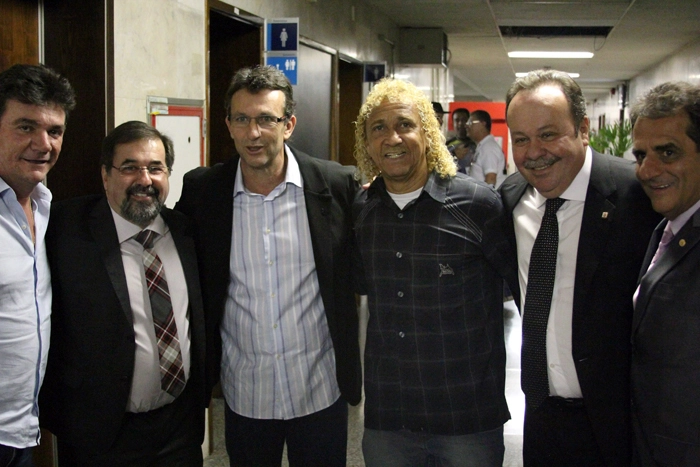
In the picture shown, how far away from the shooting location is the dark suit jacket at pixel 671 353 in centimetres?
170

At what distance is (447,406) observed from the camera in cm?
213

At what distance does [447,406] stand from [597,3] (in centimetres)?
683

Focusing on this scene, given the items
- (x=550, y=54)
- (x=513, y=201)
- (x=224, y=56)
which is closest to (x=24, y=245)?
(x=513, y=201)

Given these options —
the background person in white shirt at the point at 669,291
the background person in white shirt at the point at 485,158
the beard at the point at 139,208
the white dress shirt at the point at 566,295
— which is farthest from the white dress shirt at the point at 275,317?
the background person in white shirt at the point at 485,158

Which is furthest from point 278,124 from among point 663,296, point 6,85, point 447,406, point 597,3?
point 597,3

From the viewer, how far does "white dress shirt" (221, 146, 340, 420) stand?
2.32m

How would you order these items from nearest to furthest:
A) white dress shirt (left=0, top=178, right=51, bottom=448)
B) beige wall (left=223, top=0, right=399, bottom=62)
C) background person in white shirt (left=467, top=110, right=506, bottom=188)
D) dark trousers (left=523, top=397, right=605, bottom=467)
Answer: white dress shirt (left=0, top=178, right=51, bottom=448) < dark trousers (left=523, top=397, right=605, bottom=467) < beige wall (left=223, top=0, right=399, bottom=62) < background person in white shirt (left=467, top=110, right=506, bottom=188)

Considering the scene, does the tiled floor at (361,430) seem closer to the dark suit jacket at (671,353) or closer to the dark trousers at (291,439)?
the dark trousers at (291,439)

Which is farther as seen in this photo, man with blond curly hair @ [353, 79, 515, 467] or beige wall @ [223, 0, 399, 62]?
beige wall @ [223, 0, 399, 62]

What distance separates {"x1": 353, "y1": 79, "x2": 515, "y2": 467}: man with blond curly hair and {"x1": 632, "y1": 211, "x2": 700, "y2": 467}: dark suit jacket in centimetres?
47

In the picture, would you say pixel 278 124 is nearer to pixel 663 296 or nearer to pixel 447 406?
pixel 447 406

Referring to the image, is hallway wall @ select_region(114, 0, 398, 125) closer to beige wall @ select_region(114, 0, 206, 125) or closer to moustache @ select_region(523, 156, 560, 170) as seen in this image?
beige wall @ select_region(114, 0, 206, 125)

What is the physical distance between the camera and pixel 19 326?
1.89 m

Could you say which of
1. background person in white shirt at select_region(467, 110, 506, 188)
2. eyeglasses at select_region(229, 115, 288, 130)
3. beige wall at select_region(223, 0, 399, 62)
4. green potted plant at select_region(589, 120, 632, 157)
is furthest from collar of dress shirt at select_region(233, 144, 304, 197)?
green potted plant at select_region(589, 120, 632, 157)
